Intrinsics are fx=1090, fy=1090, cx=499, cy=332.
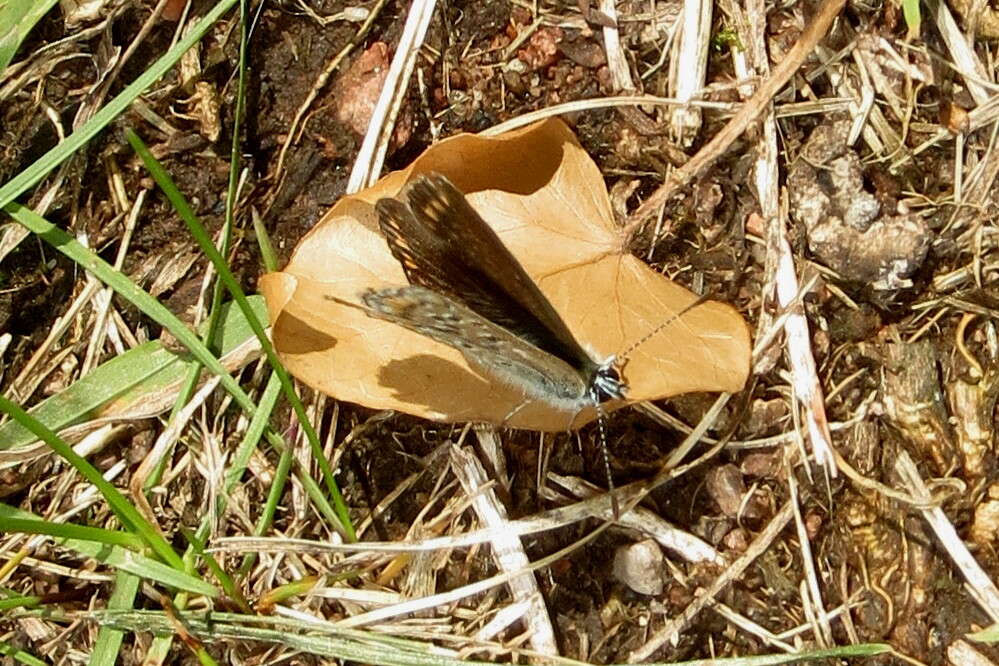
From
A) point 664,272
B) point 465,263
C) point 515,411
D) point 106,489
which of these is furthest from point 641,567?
point 106,489

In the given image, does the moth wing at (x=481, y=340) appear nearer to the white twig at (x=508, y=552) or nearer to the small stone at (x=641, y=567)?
the white twig at (x=508, y=552)

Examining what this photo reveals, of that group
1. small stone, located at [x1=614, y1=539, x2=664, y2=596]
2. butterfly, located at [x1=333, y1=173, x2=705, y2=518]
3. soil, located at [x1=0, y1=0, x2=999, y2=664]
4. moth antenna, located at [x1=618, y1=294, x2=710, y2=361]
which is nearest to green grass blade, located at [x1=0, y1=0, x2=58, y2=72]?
soil, located at [x1=0, y1=0, x2=999, y2=664]

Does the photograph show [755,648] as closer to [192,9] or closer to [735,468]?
[735,468]

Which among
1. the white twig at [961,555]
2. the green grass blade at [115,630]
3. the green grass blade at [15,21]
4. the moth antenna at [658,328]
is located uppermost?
the green grass blade at [15,21]

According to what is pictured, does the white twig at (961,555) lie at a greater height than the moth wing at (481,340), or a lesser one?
lesser

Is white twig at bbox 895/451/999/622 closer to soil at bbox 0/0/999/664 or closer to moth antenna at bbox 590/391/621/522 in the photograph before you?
soil at bbox 0/0/999/664

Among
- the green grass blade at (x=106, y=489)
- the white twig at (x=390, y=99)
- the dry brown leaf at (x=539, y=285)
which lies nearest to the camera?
the green grass blade at (x=106, y=489)

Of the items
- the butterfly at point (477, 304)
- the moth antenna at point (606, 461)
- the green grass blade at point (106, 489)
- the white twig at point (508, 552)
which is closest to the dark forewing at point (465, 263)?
the butterfly at point (477, 304)
